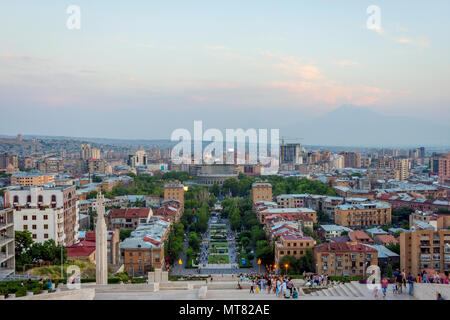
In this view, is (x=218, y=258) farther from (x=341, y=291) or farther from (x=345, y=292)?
(x=345, y=292)

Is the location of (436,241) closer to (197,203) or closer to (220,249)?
(220,249)

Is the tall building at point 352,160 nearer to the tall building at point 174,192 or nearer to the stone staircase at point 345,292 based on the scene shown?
the tall building at point 174,192

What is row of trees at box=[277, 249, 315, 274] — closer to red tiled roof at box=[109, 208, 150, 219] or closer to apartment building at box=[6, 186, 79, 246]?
apartment building at box=[6, 186, 79, 246]

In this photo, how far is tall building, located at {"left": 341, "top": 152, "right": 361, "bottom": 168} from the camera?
9344cm

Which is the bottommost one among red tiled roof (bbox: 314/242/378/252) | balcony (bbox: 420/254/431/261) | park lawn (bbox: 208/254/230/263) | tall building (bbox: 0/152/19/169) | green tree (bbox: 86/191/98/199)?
park lawn (bbox: 208/254/230/263)

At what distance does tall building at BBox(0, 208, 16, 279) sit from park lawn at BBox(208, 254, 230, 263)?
1137 cm

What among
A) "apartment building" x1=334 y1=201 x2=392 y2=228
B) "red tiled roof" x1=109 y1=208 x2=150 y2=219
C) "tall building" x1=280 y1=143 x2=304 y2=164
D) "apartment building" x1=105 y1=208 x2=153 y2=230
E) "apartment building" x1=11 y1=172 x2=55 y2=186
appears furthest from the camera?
"tall building" x1=280 y1=143 x2=304 y2=164

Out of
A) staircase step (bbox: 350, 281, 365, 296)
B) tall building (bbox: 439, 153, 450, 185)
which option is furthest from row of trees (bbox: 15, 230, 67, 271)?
tall building (bbox: 439, 153, 450, 185)

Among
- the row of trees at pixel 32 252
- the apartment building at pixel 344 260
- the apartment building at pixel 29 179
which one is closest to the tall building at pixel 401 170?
the apartment building at pixel 29 179

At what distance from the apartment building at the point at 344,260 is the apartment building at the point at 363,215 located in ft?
44.0

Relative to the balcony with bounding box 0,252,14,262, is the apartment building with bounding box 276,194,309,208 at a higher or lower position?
lower

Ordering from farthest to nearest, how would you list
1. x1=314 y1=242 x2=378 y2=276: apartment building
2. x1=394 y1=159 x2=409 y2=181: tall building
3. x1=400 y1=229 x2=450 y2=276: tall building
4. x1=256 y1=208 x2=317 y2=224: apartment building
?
x1=394 y1=159 x2=409 y2=181: tall building, x1=256 y1=208 x2=317 y2=224: apartment building, x1=314 y1=242 x2=378 y2=276: apartment building, x1=400 y1=229 x2=450 y2=276: tall building

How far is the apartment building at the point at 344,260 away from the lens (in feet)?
64.5
